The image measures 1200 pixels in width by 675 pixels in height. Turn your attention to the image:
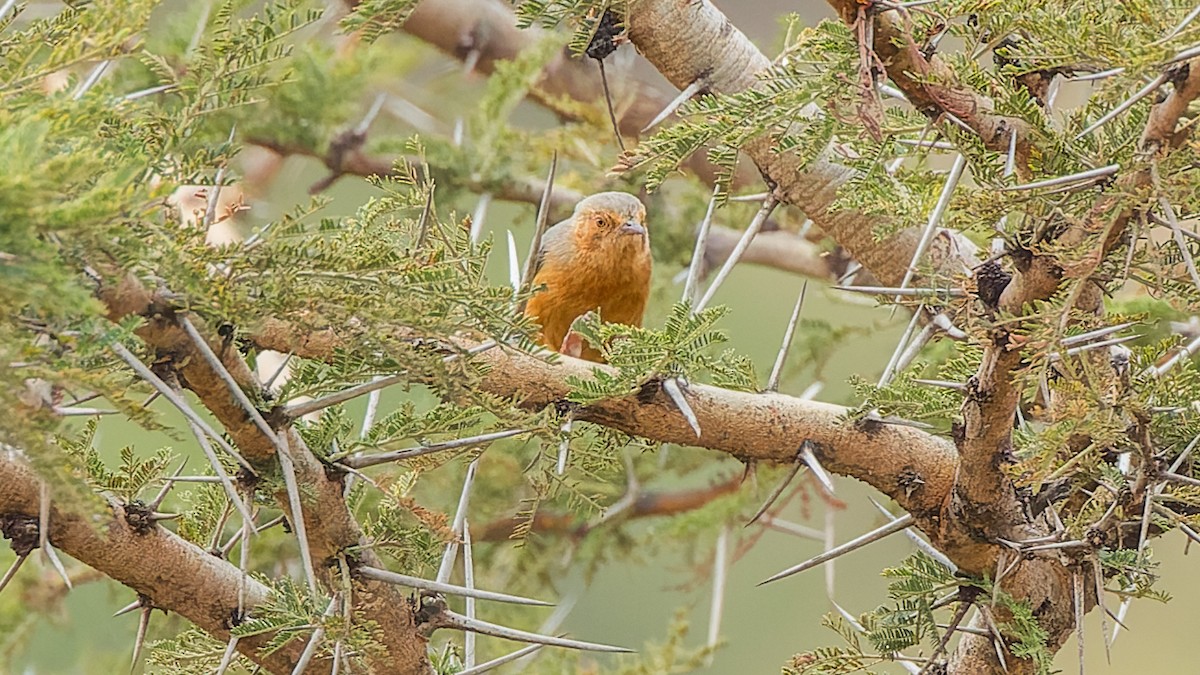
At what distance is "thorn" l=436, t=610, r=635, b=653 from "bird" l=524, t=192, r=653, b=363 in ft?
4.68

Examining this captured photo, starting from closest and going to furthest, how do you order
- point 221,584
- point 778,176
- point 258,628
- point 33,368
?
point 33,368 → point 258,628 → point 221,584 → point 778,176

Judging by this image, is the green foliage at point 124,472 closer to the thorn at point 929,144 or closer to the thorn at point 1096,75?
the thorn at point 929,144

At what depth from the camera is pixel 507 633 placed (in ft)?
6.24

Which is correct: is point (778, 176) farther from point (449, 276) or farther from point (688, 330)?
point (449, 276)

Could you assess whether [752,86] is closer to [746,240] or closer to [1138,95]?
[746,240]

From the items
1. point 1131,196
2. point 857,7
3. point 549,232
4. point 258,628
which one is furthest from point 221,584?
point 549,232

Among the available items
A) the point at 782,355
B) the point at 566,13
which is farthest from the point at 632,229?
the point at 566,13

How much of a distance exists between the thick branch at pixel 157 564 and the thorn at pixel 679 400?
2.09ft

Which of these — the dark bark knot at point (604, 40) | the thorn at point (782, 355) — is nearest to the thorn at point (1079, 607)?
the thorn at point (782, 355)

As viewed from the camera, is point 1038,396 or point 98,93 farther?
point 1038,396

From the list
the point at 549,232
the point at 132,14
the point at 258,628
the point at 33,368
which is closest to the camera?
the point at 33,368

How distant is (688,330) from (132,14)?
91 centimetres

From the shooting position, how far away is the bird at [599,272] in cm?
341

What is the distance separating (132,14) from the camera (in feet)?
3.73
